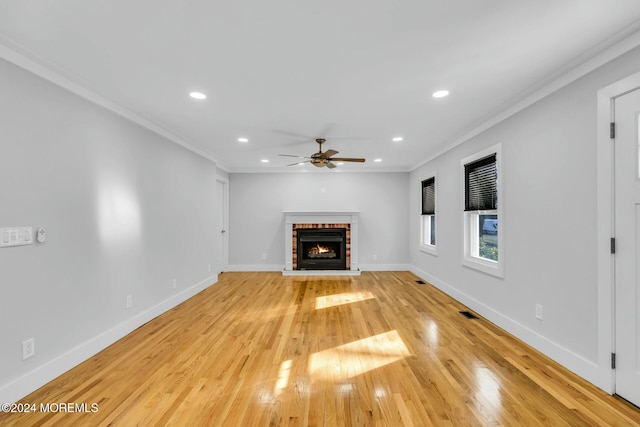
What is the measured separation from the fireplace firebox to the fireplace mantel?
0.54 feet

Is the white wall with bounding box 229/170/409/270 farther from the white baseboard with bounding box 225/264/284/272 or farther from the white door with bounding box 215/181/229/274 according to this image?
the white door with bounding box 215/181/229/274

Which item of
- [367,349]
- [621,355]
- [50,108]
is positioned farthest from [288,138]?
[621,355]

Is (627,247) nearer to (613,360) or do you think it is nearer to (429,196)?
(613,360)

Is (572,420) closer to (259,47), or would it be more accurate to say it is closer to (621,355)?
(621,355)

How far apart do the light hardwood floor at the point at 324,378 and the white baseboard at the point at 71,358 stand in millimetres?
64

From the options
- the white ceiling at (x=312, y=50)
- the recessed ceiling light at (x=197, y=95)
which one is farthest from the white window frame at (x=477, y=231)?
the recessed ceiling light at (x=197, y=95)

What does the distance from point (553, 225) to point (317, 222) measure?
15.3 feet

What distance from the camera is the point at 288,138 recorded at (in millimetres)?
4348

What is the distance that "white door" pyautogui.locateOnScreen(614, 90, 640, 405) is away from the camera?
6.35ft

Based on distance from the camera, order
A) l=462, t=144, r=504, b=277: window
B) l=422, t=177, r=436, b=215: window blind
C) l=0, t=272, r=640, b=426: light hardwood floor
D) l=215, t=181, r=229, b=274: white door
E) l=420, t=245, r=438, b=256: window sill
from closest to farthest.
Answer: l=0, t=272, r=640, b=426: light hardwood floor
l=462, t=144, r=504, b=277: window
l=420, t=245, r=438, b=256: window sill
l=422, t=177, r=436, b=215: window blind
l=215, t=181, r=229, b=274: white door

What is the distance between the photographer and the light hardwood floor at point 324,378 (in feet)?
6.10

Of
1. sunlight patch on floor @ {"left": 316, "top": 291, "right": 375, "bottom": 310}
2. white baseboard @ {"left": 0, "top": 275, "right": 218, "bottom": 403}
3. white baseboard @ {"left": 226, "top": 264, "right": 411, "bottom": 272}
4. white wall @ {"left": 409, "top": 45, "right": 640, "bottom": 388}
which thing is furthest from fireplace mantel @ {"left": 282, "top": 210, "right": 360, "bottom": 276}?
white wall @ {"left": 409, "top": 45, "right": 640, "bottom": 388}

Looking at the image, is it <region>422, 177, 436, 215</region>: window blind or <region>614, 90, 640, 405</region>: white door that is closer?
<region>614, 90, 640, 405</region>: white door

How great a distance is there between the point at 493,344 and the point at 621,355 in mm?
1002
